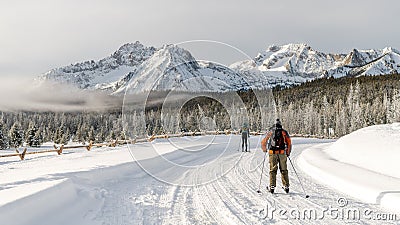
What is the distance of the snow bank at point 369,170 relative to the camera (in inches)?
311

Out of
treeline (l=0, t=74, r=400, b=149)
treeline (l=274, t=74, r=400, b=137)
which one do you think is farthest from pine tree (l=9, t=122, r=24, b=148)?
treeline (l=274, t=74, r=400, b=137)

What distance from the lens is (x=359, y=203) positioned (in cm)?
747

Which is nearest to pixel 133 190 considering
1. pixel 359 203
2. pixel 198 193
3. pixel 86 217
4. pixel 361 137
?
pixel 198 193

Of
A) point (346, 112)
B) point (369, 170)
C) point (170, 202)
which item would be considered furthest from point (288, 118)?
point (170, 202)

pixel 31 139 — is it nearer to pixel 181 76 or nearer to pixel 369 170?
pixel 181 76

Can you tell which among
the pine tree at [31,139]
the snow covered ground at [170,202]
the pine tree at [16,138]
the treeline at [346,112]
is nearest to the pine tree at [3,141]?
the pine tree at [16,138]

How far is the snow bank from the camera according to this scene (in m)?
7.90

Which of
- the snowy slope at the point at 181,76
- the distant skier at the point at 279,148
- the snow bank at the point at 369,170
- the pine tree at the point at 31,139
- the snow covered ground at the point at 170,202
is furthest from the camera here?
the pine tree at the point at 31,139

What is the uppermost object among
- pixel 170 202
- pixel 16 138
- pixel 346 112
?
pixel 346 112

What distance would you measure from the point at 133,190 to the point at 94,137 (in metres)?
87.0

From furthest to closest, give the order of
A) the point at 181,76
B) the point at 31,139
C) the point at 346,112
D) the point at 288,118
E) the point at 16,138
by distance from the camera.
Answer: the point at 288,118 → the point at 346,112 → the point at 31,139 → the point at 16,138 → the point at 181,76

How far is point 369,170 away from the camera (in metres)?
11.1

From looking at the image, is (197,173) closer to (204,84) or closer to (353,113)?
(204,84)

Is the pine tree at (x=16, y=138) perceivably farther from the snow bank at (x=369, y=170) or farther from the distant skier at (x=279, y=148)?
the distant skier at (x=279, y=148)
